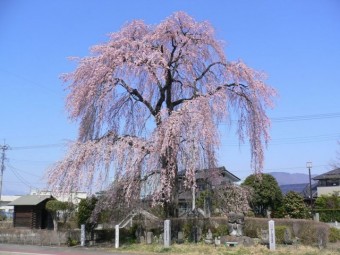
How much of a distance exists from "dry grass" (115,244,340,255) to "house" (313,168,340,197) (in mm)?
45829

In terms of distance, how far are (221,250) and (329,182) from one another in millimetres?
50148

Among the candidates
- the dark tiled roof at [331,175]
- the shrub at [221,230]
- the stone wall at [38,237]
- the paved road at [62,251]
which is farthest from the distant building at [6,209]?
the dark tiled roof at [331,175]

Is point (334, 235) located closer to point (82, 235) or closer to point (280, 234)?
point (280, 234)

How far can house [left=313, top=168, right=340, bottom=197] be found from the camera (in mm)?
64375

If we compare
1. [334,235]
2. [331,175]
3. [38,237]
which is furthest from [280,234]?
[331,175]

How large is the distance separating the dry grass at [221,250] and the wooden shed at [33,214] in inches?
649

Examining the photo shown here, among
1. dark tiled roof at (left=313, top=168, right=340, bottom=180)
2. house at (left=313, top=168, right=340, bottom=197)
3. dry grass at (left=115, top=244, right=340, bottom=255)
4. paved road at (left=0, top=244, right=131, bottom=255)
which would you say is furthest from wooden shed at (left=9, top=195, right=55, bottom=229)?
dark tiled roof at (left=313, top=168, right=340, bottom=180)

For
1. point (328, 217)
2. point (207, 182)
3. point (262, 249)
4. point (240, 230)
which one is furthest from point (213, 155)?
point (328, 217)

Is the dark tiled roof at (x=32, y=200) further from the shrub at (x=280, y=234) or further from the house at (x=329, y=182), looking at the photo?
the house at (x=329, y=182)

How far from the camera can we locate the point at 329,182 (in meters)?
66.1

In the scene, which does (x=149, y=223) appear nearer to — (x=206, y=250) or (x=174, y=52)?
(x=206, y=250)

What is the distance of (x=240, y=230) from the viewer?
76.5 ft

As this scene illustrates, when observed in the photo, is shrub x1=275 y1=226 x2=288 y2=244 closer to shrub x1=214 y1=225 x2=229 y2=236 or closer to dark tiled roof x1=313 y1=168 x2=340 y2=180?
shrub x1=214 y1=225 x2=229 y2=236

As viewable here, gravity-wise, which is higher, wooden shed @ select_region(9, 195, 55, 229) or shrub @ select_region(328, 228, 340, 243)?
wooden shed @ select_region(9, 195, 55, 229)
